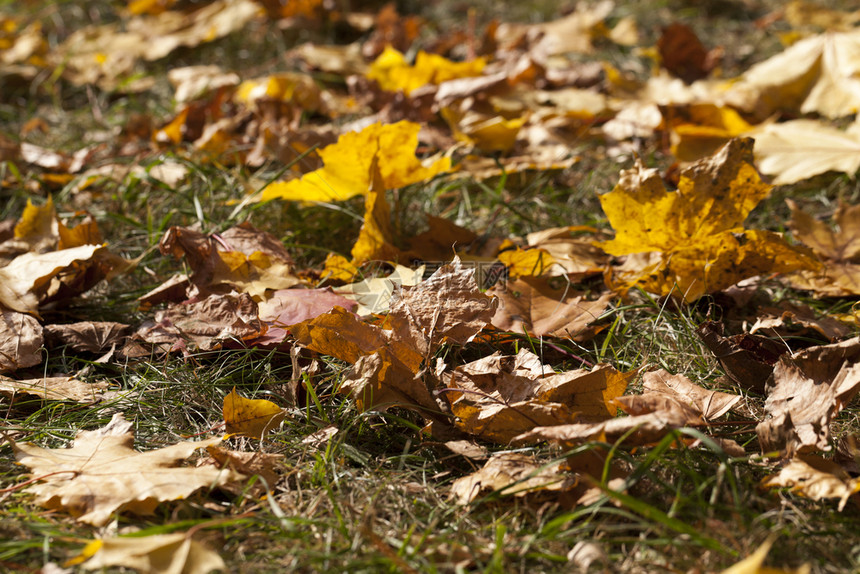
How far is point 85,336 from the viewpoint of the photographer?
1.43 metres

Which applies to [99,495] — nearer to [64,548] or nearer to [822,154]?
[64,548]

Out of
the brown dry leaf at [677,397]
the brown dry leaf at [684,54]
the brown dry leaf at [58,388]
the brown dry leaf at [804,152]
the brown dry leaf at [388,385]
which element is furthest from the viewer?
the brown dry leaf at [684,54]

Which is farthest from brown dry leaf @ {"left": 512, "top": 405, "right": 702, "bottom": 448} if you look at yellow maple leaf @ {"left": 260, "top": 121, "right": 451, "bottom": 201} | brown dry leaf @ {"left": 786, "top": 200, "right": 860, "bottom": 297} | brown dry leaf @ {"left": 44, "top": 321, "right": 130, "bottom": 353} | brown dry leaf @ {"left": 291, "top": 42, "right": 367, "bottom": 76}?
brown dry leaf @ {"left": 291, "top": 42, "right": 367, "bottom": 76}

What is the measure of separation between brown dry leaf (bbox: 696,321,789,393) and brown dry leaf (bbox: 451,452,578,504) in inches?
16.1

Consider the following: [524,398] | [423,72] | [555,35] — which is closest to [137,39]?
[423,72]

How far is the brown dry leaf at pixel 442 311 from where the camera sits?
1.24 meters

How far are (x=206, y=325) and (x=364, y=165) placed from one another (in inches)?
19.7

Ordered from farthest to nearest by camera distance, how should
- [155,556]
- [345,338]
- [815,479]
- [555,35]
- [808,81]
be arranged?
[555,35] → [808,81] → [345,338] → [815,479] → [155,556]

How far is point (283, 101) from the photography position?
Answer: 242 cm

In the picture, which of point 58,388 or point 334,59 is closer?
point 58,388

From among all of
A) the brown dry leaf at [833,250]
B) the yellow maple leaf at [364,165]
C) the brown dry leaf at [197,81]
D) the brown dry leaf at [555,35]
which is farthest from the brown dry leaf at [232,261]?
the brown dry leaf at [555,35]

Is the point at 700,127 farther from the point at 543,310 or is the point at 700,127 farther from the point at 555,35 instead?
the point at 555,35

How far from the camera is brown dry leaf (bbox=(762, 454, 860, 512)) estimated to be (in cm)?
95

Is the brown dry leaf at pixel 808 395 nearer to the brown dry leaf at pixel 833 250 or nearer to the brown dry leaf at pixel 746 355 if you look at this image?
the brown dry leaf at pixel 746 355
